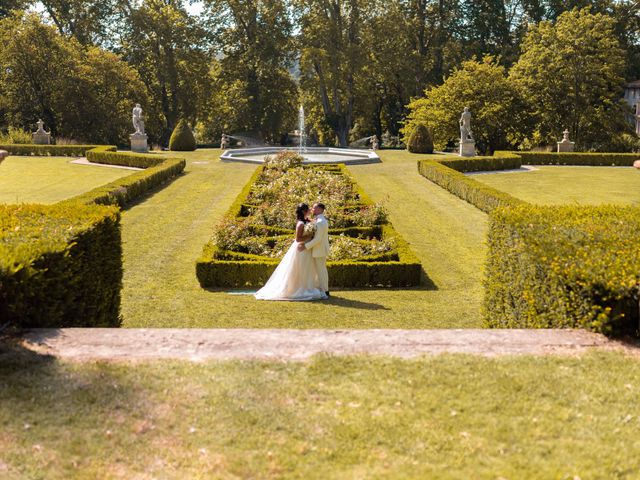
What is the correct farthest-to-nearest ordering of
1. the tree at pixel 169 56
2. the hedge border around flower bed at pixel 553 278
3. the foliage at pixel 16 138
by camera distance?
the tree at pixel 169 56 → the foliage at pixel 16 138 → the hedge border around flower bed at pixel 553 278

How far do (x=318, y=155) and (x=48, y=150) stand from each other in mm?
15369

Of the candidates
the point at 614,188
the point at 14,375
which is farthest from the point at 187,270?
the point at 614,188

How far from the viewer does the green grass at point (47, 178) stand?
2261cm

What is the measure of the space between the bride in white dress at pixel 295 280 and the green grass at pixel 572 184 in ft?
39.8

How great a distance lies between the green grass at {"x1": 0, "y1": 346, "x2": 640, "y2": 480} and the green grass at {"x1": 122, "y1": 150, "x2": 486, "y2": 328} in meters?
3.95

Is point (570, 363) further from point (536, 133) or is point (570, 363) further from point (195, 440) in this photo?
point (536, 133)

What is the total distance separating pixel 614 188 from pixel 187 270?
18.9 m

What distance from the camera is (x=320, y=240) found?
10609mm

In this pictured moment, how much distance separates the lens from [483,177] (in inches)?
1182

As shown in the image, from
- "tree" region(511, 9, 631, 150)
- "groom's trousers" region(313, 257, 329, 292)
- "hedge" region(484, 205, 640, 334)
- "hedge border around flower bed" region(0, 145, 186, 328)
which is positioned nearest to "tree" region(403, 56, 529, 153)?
"tree" region(511, 9, 631, 150)

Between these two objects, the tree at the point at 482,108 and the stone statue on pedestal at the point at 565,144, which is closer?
the stone statue on pedestal at the point at 565,144

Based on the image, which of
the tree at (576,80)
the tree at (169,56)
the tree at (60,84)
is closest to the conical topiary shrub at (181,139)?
the tree at (60,84)

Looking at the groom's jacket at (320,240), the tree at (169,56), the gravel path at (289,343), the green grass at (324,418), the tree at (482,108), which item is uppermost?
the tree at (169,56)

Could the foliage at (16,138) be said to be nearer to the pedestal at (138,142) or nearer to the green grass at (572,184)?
the pedestal at (138,142)
